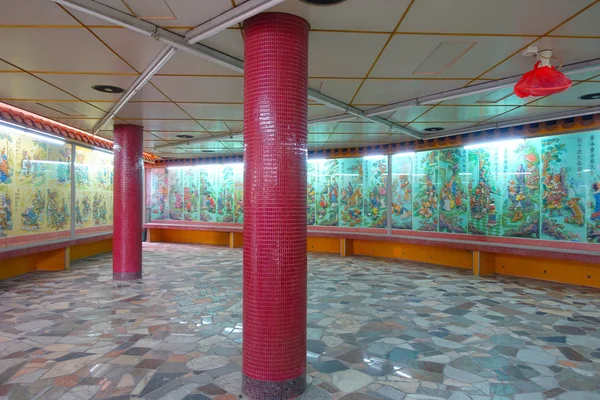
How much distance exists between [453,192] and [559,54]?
5.96 m

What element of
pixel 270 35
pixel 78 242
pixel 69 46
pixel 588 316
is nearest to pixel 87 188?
pixel 78 242

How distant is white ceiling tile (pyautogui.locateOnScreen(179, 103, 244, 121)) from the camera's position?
7.02 m

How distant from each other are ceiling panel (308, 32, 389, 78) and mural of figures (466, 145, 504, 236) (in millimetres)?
5765

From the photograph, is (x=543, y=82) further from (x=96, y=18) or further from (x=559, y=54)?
(x=96, y=18)

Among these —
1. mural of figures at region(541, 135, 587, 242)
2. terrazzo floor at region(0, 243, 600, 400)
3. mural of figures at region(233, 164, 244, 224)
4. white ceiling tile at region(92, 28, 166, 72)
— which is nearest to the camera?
terrazzo floor at region(0, 243, 600, 400)

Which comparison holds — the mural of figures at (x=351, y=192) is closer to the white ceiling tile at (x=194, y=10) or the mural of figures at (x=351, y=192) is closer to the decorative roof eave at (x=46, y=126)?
the decorative roof eave at (x=46, y=126)

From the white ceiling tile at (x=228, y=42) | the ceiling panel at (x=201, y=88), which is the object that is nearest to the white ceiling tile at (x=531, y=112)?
the ceiling panel at (x=201, y=88)

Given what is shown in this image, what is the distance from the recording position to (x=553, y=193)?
27.5 feet

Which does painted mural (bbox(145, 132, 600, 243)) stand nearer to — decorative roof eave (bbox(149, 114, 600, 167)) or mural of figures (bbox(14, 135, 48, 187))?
decorative roof eave (bbox(149, 114, 600, 167))


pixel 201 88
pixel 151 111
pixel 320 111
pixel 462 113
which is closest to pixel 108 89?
pixel 151 111

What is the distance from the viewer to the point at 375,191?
1199 centimetres

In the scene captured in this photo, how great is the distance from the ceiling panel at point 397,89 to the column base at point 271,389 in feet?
14.2

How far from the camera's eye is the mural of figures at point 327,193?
12.9 meters

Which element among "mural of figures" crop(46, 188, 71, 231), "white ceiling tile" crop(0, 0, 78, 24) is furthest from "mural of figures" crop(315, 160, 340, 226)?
"white ceiling tile" crop(0, 0, 78, 24)
